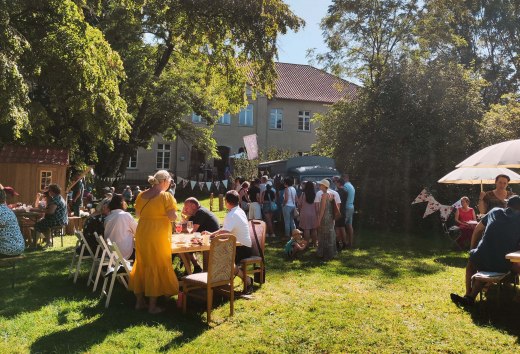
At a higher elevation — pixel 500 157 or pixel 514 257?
pixel 500 157

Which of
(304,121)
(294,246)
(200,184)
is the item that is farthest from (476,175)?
(304,121)

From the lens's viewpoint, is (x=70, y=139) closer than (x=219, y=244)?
No

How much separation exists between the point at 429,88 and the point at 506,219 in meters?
12.6

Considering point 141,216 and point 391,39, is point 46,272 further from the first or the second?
point 391,39

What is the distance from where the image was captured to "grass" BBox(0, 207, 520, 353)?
523cm

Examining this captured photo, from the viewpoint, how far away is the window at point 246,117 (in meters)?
37.0

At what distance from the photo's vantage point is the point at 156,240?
614 cm

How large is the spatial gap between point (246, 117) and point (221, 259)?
31.7 metres

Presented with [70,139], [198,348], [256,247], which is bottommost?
[198,348]

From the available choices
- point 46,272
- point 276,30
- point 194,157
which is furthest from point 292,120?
point 46,272

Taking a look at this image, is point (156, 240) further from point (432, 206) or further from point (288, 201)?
point (432, 206)

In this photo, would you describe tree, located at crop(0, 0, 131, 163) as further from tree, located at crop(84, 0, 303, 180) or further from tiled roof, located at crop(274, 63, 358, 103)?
tiled roof, located at crop(274, 63, 358, 103)

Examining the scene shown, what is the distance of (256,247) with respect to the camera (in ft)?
25.4

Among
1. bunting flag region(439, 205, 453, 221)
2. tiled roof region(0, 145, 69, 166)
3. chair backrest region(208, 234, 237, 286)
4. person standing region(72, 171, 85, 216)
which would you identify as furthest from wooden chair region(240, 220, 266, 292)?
tiled roof region(0, 145, 69, 166)
